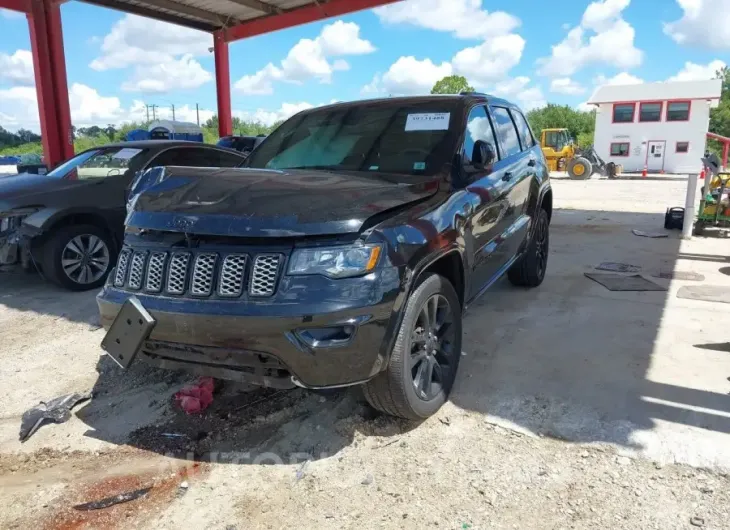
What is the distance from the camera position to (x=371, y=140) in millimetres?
3787

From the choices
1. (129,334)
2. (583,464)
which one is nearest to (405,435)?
(583,464)

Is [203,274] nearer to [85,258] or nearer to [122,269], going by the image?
[122,269]

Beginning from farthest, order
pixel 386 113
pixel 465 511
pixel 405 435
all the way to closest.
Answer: pixel 386 113 → pixel 405 435 → pixel 465 511

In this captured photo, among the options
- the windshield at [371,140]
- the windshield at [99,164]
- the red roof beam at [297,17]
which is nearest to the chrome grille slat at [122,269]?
the windshield at [371,140]

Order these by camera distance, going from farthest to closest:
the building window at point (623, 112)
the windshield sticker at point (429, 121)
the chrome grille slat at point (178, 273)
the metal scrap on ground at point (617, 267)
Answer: the building window at point (623, 112), the metal scrap on ground at point (617, 267), the windshield sticker at point (429, 121), the chrome grille slat at point (178, 273)

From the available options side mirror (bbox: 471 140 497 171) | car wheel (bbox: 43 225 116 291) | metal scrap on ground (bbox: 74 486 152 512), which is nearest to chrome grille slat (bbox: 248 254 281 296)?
metal scrap on ground (bbox: 74 486 152 512)

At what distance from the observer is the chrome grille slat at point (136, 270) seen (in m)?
2.83

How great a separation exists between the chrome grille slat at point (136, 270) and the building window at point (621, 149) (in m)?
35.9

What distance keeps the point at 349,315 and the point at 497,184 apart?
1999 mm

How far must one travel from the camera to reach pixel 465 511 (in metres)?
2.40

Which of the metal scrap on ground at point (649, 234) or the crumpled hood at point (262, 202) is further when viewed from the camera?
the metal scrap on ground at point (649, 234)

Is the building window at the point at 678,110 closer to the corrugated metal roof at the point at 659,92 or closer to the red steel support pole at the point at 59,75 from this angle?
the corrugated metal roof at the point at 659,92

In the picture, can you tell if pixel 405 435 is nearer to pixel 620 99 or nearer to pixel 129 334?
pixel 129 334

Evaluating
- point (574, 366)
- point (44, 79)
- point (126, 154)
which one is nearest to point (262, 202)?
point (574, 366)
